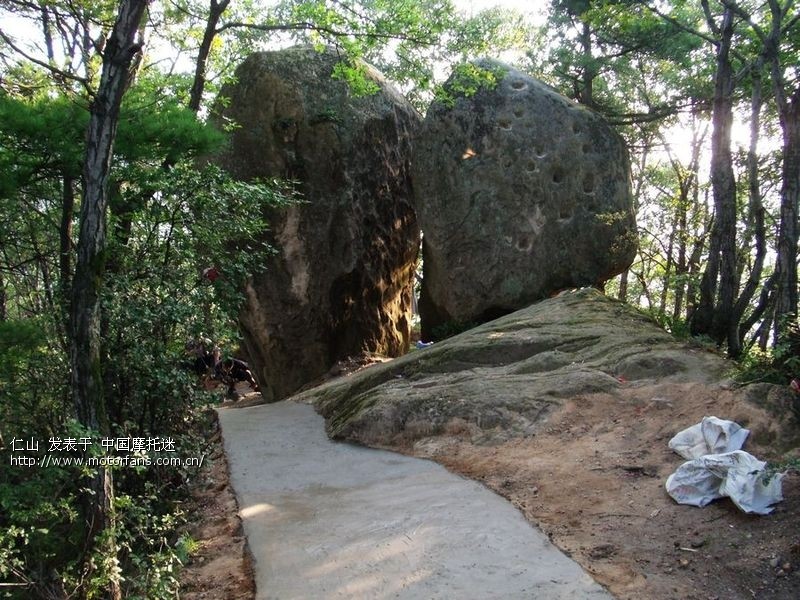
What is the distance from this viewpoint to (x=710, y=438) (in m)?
4.47

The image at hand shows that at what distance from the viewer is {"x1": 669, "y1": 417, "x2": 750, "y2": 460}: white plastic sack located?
4383 millimetres

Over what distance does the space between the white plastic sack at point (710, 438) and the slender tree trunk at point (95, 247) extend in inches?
150

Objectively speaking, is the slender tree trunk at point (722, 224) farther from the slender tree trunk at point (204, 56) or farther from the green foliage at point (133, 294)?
the slender tree trunk at point (204, 56)

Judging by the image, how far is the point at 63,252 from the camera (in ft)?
16.0

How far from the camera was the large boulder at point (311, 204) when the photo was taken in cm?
1164

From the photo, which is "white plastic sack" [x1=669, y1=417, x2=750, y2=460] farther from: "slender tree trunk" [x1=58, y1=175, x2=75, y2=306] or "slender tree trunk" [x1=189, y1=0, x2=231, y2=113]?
"slender tree trunk" [x1=189, y1=0, x2=231, y2=113]

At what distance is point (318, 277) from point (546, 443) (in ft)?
23.0

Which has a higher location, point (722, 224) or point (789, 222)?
point (722, 224)

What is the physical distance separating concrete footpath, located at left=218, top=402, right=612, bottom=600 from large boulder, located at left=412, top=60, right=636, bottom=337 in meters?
5.94

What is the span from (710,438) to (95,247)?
4172mm

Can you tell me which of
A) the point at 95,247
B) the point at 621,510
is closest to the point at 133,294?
the point at 95,247

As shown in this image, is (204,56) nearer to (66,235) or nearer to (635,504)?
(66,235)

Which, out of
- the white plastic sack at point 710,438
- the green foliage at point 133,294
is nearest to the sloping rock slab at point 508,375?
the white plastic sack at point 710,438

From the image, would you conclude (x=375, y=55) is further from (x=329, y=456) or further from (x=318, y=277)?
(x=329, y=456)
